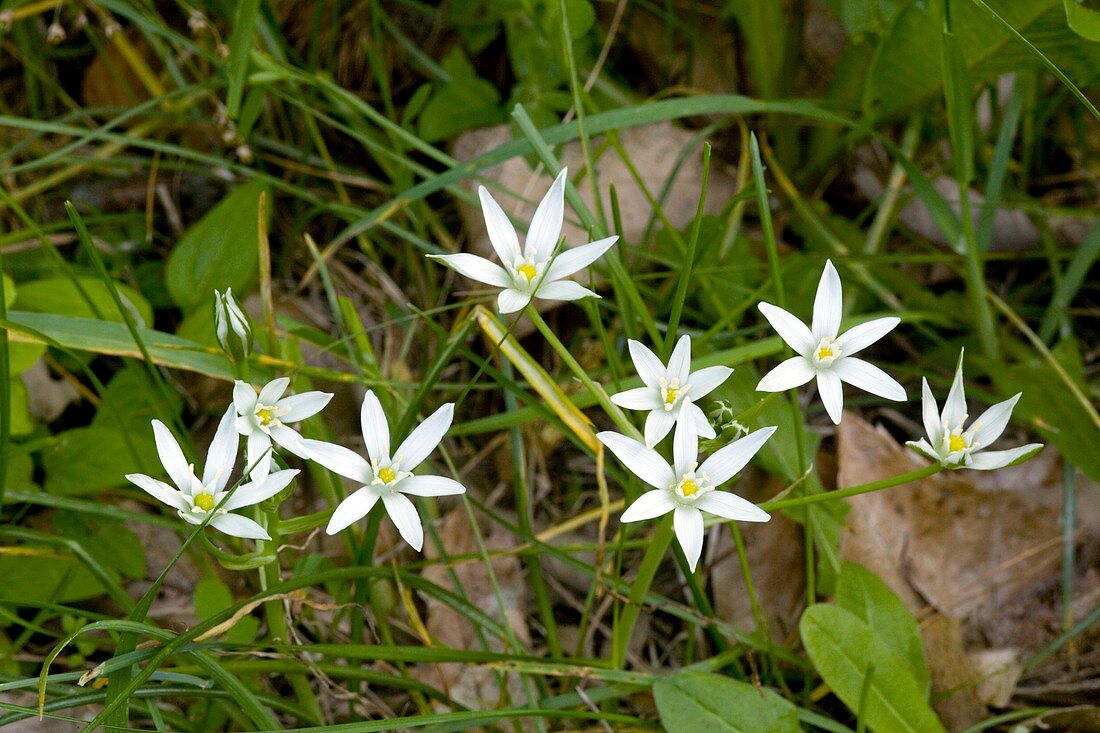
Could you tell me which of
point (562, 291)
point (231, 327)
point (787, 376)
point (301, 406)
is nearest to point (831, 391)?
point (787, 376)

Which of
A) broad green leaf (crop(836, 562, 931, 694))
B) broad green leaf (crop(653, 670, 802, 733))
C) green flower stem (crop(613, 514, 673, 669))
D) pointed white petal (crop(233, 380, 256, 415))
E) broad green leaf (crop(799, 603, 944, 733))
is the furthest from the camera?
broad green leaf (crop(836, 562, 931, 694))

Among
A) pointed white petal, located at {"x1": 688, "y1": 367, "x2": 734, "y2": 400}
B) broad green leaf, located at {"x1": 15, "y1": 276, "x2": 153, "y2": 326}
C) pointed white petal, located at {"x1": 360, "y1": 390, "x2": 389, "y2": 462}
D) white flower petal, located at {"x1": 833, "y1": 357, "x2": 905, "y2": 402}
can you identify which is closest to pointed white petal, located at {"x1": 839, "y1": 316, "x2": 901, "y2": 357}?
white flower petal, located at {"x1": 833, "y1": 357, "x2": 905, "y2": 402}

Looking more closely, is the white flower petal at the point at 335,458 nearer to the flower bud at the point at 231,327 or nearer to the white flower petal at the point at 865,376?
the flower bud at the point at 231,327

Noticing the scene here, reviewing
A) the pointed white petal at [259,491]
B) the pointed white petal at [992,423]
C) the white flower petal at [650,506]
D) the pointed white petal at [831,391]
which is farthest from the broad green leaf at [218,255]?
the pointed white petal at [992,423]

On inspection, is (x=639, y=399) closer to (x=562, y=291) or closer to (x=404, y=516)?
(x=562, y=291)

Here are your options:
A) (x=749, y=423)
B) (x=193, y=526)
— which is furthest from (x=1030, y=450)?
(x=193, y=526)

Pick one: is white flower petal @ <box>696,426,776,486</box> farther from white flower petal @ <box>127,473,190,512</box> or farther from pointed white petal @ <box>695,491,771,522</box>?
white flower petal @ <box>127,473,190,512</box>

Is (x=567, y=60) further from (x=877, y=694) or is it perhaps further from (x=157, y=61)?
(x=157, y=61)
